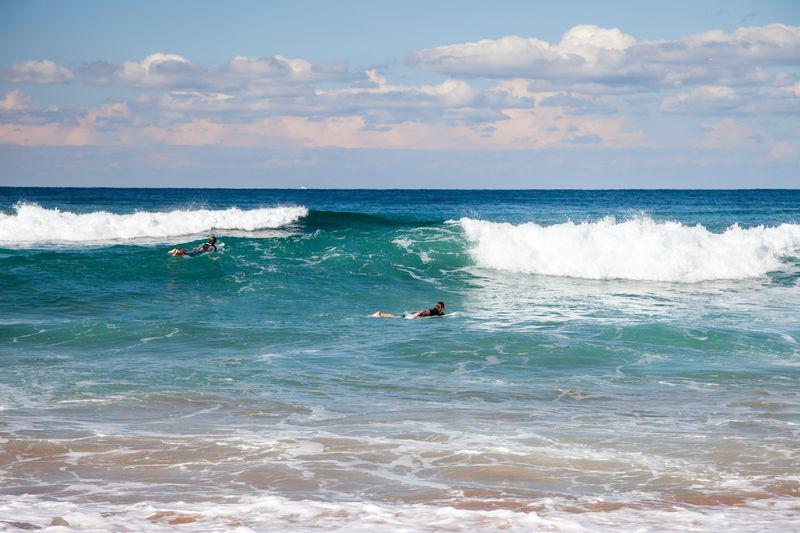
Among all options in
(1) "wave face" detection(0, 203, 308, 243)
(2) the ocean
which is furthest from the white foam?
(1) "wave face" detection(0, 203, 308, 243)

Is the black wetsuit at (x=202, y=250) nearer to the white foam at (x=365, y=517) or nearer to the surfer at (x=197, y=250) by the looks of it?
the surfer at (x=197, y=250)

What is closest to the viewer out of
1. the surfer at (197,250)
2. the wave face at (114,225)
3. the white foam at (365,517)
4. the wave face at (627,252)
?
the white foam at (365,517)

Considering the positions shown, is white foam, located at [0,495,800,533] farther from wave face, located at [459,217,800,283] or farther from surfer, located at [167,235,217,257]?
surfer, located at [167,235,217,257]

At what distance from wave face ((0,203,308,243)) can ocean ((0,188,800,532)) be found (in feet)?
20.8

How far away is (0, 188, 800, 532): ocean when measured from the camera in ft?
24.3

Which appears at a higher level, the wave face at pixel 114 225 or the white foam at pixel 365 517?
the wave face at pixel 114 225

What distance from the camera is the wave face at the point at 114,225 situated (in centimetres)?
3362

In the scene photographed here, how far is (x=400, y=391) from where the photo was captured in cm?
1212

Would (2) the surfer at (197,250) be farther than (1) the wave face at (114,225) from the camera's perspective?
No

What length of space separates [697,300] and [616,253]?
19.3ft

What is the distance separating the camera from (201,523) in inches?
267

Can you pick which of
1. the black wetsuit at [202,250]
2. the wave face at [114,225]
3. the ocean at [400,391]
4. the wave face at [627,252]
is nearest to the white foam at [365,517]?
the ocean at [400,391]

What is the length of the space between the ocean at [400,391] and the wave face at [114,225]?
634 cm

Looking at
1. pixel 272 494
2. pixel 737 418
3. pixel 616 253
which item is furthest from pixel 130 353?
pixel 616 253
